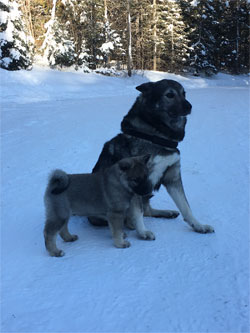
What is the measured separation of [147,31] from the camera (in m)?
34.8

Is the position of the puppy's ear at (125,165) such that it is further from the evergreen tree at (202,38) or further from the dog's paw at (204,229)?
the evergreen tree at (202,38)

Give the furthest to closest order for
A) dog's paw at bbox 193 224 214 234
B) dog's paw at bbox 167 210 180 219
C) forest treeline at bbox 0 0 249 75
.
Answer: forest treeline at bbox 0 0 249 75 < dog's paw at bbox 167 210 180 219 < dog's paw at bbox 193 224 214 234

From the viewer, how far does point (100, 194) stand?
3.26 meters

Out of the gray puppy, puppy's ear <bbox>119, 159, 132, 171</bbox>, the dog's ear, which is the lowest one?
the gray puppy

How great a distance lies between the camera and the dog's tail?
3078 millimetres

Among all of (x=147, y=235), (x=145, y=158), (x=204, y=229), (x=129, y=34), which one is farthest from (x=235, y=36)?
(x=147, y=235)

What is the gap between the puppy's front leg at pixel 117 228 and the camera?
319 cm

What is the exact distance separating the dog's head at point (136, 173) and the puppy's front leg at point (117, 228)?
30 cm

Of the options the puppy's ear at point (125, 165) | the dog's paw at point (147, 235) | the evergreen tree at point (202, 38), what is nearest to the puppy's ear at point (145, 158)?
the puppy's ear at point (125, 165)

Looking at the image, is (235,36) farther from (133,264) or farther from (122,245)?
(133,264)

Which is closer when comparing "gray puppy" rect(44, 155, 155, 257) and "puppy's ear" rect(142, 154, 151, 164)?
"gray puppy" rect(44, 155, 155, 257)

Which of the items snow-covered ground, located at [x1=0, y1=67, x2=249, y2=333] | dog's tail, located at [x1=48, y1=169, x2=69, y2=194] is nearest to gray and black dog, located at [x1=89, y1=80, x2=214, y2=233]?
snow-covered ground, located at [x1=0, y1=67, x2=249, y2=333]

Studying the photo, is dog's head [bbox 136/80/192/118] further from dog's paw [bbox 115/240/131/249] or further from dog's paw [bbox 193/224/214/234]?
dog's paw [bbox 115/240/131/249]

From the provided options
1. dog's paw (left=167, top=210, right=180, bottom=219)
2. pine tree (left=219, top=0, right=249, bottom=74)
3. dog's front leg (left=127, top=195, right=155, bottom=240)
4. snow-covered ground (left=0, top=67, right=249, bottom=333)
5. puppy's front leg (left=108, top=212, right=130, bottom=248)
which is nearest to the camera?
snow-covered ground (left=0, top=67, right=249, bottom=333)
